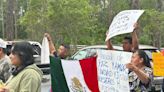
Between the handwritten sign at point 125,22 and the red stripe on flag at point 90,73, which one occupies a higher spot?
the handwritten sign at point 125,22

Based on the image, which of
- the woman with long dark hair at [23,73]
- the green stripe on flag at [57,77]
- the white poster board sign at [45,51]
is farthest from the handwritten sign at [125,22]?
the woman with long dark hair at [23,73]

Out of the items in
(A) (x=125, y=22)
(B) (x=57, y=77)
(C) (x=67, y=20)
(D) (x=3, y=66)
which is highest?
(A) (x=125, y=22)

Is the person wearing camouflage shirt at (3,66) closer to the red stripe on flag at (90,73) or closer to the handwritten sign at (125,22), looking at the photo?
the red stripe on flag at (90,73)

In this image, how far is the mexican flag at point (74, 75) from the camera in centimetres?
600

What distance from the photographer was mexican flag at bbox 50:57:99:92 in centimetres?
600

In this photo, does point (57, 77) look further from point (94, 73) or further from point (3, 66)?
point (3, 66)

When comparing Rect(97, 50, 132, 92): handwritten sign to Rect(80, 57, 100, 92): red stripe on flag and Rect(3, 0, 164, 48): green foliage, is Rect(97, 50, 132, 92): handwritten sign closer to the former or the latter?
Rect(80, 57, 100, 92): red stripe on flag

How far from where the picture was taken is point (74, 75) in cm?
625

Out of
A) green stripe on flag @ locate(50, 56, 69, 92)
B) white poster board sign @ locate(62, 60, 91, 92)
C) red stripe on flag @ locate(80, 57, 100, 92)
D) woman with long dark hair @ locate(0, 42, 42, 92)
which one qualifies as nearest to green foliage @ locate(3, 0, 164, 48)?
green stripe on flag @ locate(50, 56, 69, 92)

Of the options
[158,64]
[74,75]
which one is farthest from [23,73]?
[158,64]

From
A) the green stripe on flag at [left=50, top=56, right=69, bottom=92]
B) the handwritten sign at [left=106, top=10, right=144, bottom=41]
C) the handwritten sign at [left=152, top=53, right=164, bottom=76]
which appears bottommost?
the green stripe on flag at [left=50, top=56, right=69, bottom=92]

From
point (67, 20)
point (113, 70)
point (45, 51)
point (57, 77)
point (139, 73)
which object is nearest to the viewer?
point (139, 73)

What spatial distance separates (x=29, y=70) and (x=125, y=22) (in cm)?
194

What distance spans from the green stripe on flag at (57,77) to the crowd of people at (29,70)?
754mm
